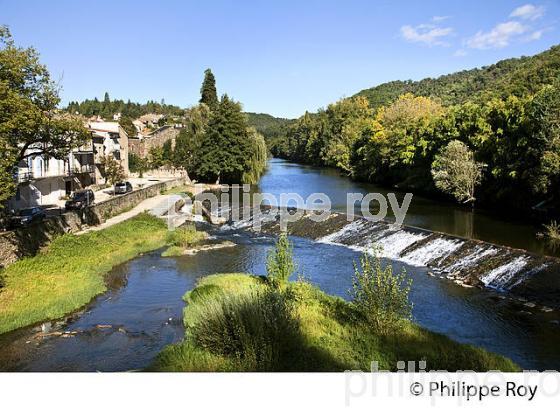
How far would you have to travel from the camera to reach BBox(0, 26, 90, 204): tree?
17.5 m

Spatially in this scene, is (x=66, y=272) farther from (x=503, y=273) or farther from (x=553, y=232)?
(x=553, y=232)

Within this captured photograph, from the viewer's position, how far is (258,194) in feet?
161

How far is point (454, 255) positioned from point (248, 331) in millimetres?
15054

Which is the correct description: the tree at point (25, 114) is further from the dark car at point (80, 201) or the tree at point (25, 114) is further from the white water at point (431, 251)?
the white water at point (431, 251)

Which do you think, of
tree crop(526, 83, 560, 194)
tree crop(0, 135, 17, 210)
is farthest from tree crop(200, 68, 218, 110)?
tree crop(0, 135, 17, 210)

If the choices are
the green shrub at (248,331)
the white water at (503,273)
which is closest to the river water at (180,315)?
the white water at (503,273)

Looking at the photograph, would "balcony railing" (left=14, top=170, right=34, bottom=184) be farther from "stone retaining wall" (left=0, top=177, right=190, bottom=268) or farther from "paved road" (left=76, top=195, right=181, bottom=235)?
"paved road" (left=76, top=195, right=181, bottom=235)

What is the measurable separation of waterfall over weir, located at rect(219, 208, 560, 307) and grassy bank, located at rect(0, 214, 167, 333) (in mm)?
8900

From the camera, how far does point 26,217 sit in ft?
82.4

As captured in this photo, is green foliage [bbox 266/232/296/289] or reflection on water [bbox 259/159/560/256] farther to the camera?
reflection on water [bbox 259/159/560/256]
